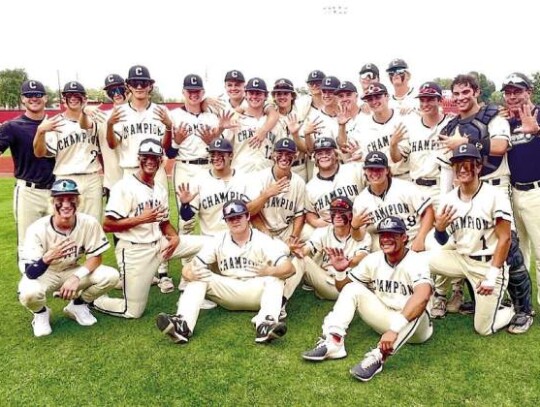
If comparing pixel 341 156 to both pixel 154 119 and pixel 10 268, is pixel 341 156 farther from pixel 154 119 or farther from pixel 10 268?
pixel 10 268

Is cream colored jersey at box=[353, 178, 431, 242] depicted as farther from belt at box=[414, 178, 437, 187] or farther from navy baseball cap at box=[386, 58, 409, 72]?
navy baseball cap at box=[386, 58, 409, 72]

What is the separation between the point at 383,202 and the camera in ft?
18.7

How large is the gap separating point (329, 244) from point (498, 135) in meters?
2.08

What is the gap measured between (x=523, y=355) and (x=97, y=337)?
12.8 ft

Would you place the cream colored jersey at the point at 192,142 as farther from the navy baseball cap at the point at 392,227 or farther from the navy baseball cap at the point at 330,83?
the navy baseball cap at the point at 392,227

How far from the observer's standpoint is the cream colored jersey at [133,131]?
638 centimetres

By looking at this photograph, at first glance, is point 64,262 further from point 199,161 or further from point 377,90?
point 377,90

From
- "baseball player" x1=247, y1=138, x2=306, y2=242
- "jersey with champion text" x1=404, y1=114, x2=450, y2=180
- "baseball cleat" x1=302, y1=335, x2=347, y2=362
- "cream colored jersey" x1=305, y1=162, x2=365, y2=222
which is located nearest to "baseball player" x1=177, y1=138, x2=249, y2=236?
"baseball player" x1=247, y1=138, x2=306, y2=242

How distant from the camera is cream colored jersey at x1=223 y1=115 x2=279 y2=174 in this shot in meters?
6.79

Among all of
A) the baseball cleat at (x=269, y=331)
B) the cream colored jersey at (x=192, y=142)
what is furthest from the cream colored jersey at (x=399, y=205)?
the cream colored jersey at (x=192, y=142)

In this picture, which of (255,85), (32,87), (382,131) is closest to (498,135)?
(382,131)

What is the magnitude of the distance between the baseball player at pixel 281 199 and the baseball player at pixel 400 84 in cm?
186

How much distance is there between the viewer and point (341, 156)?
21.4ft

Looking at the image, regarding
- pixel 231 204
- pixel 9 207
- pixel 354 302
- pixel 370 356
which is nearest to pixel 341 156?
pixel 231 204
